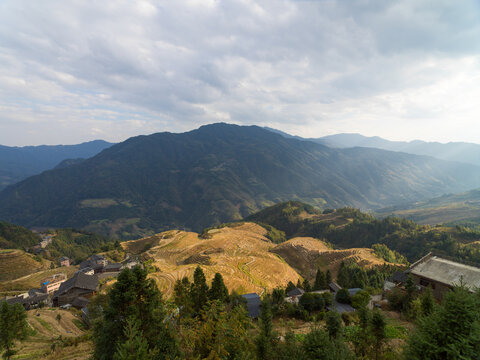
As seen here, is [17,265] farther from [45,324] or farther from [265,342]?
[265,342]

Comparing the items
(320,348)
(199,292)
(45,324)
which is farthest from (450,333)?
(45,324)

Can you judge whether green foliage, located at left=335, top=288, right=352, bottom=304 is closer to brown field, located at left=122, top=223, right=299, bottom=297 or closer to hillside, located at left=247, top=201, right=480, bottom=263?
brown field, located at left=122, top=223, right=299, bottom=297

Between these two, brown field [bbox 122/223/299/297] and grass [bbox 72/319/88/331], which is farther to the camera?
brown field [bbox 122/223/299/297]

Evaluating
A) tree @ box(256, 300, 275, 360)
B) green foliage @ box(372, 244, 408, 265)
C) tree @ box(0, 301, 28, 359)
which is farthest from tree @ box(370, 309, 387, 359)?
green foliage @ box(372, 244, 408, 265)

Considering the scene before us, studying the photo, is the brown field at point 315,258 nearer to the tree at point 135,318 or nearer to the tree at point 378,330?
the tree at point 378,330

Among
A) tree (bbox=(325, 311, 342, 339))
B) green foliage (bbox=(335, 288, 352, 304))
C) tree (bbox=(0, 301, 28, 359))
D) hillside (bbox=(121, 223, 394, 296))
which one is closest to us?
tree (bbox=(325, 311, 342, 339))

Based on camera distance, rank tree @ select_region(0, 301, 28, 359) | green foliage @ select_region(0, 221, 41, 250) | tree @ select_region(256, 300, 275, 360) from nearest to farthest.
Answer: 1. tree @ select_region(256, 300, 275, 360)
2. tree @ select_region(0, 301, 28, 359)
3. green foliage @ select_region(0, 221, 41, 250)

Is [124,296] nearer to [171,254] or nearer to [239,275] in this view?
[239,275]
